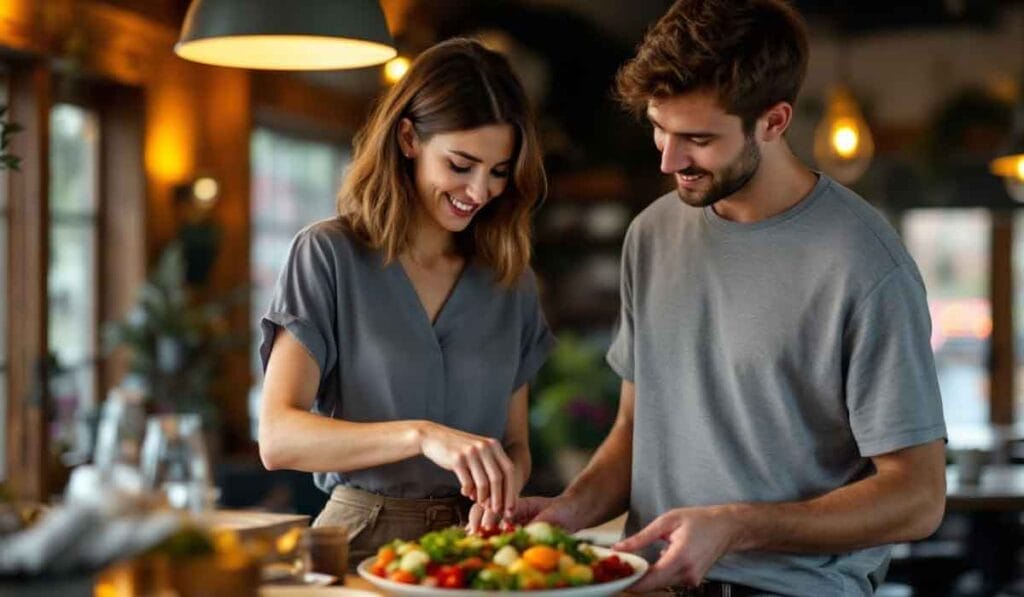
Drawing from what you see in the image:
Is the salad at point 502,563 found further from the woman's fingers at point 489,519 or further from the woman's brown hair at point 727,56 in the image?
the woman's brown hair at point 727,56

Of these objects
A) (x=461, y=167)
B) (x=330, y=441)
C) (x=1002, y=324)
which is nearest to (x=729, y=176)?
(x=461, y=167)

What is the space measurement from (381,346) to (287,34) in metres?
0.56

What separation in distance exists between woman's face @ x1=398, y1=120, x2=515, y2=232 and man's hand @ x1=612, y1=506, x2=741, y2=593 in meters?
0.72

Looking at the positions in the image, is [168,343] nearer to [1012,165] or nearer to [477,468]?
[1012,165]

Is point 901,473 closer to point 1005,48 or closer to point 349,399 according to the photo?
point 349,399

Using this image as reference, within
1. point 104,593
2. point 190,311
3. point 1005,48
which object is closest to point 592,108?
point 1005,48

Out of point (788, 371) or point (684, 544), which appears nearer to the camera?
point (684, 544)

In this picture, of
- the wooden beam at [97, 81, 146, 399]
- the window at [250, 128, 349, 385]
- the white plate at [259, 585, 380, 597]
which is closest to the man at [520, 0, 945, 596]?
the white plate at [259, 585, 380, 597]

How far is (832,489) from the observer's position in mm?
2334

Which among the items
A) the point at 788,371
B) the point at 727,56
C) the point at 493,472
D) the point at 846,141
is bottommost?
the point at 493,472

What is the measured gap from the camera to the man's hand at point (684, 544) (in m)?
2.02

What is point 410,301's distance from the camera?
256 centimetres

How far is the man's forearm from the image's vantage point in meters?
2.18

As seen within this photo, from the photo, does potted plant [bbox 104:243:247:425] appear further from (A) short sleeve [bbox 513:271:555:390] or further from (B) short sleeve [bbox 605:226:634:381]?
(B) short sleeve [bbox 605:226:634:381]
